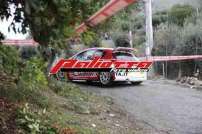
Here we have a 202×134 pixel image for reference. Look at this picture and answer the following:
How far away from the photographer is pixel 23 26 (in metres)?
5.89

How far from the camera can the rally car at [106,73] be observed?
18141mm

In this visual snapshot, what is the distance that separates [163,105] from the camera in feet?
44.5

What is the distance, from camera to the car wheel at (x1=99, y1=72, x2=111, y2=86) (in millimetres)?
18094

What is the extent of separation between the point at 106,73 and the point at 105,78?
19 centimetres

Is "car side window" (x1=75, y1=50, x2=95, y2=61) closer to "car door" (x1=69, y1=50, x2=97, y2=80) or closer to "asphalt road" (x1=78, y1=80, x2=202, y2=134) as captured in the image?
"car door" (x1=69, y1=50, x2=97, y2=80)

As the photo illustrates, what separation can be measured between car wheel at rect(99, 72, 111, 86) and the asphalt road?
29cm

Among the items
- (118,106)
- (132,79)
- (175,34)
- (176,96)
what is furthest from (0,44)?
(175,34)

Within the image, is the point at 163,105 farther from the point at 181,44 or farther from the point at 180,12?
the point at 180,12

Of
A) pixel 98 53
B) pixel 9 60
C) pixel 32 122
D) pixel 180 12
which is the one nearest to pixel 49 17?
pixel 32 122

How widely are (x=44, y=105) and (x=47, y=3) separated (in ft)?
14.7

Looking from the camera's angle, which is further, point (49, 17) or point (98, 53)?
point (98, 53)

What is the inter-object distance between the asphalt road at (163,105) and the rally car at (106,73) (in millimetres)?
320

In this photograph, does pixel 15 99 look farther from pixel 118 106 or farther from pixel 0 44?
pixel 118 106
